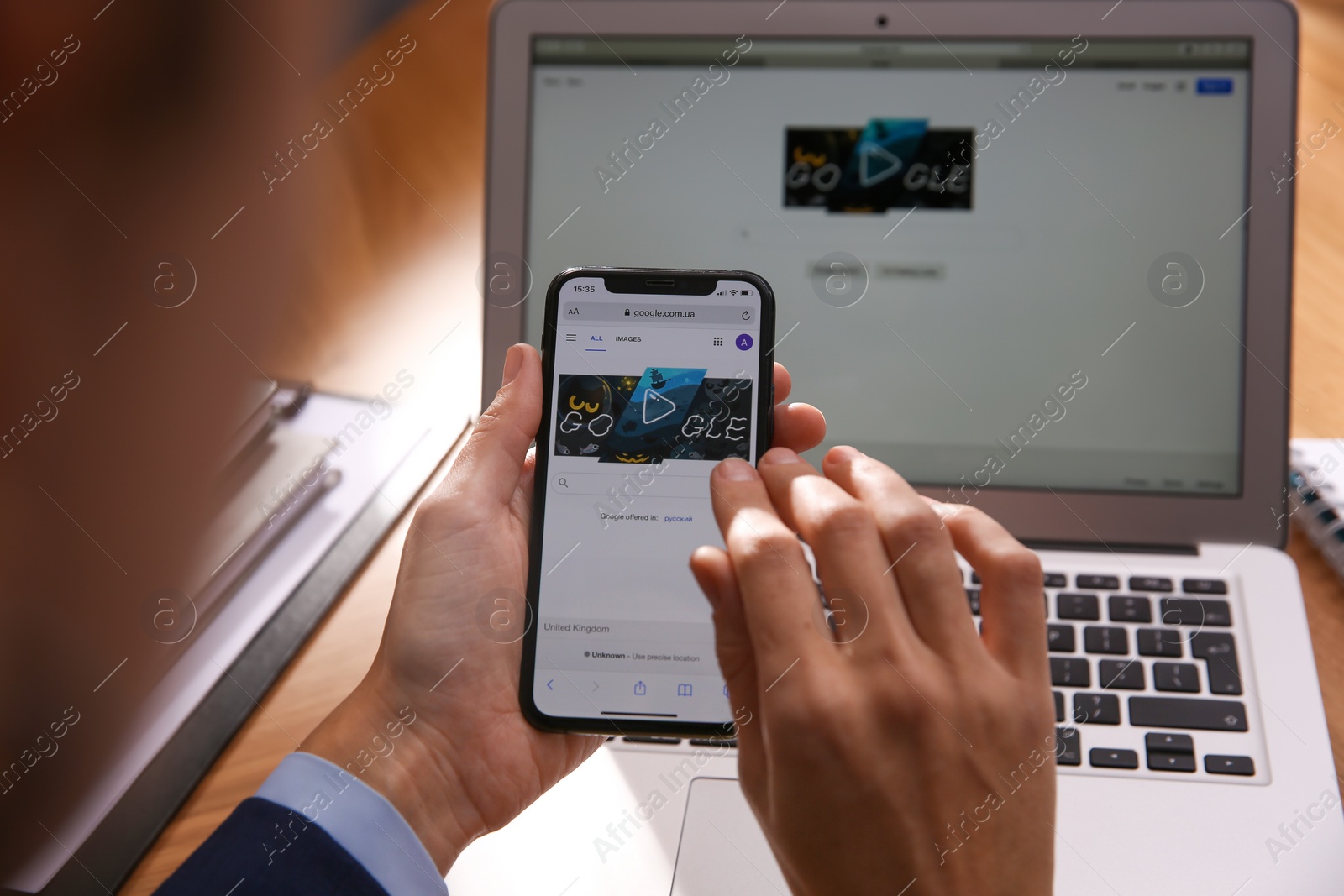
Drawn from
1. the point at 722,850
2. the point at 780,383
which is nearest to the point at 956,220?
the point at 780,383

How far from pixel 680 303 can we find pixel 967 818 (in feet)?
0.92

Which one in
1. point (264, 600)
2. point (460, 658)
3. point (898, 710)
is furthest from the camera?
point (264, 600)

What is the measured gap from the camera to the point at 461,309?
2.56 feet

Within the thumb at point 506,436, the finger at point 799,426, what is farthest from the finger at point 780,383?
the thumb at point 506,436

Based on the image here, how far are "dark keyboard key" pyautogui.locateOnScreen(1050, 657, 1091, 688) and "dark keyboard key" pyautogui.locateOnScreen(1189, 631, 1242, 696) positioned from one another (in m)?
0.07

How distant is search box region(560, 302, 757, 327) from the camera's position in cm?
45

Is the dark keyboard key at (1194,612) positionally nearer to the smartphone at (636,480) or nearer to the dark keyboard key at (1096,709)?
the dark keyboard key at (1096,709)

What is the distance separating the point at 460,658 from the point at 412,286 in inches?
18.0

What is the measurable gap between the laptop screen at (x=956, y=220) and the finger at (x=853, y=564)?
27cm

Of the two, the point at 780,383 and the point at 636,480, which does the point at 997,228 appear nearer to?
the point at 780,383

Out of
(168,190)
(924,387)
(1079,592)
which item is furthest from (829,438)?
(168,190)

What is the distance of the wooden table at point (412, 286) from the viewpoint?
529 millimetres

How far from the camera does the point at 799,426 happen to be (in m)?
0.45

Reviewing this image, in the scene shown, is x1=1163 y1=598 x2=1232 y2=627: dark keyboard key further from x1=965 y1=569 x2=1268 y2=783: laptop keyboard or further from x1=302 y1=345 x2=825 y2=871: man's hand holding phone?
x1=302 y1=345 x2=825 y2=871: man's hand holding phone
